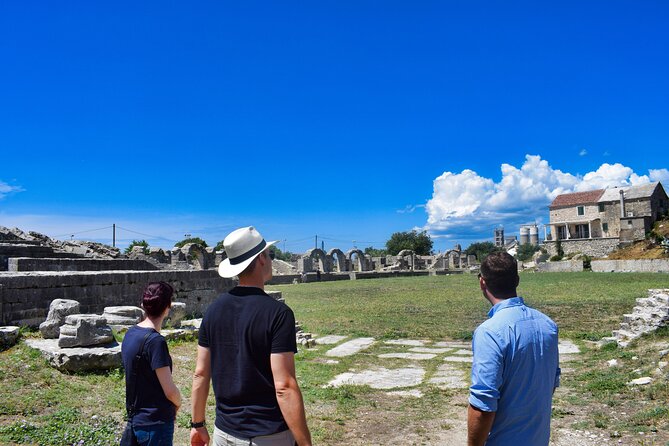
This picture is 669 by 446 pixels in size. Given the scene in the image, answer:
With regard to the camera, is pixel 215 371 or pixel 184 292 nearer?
pixel 215 371

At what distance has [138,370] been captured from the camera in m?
3.34

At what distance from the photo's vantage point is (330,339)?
11203mm

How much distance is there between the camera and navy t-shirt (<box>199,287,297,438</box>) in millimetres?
2594

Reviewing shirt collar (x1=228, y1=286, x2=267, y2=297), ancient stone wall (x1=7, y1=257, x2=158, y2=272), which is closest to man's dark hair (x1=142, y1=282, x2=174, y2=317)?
shirt collar (x1=228, y1=286, x2=267, y2=297)

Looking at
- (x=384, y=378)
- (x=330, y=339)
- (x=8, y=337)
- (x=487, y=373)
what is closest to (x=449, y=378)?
(x=384, y=378)

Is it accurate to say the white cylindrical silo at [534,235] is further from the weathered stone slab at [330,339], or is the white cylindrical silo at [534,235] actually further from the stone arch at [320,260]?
the weathered stone slab at [330,339]

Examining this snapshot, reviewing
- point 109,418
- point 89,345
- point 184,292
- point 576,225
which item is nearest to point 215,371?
point 109,418

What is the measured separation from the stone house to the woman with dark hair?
59.4 m

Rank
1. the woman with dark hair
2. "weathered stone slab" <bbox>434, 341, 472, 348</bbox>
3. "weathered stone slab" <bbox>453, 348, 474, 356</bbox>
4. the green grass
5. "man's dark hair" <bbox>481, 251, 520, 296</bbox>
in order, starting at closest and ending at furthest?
"man's dark hair" <bbox>481, 251, 520, 296</bbox>
the woman with dark hair
"weathered stone slab" <bbox>453, 348, 474, 356</bbox>
"weathered stone slab" <bbox>434, 341, 472, 348</bbox>
the green grass

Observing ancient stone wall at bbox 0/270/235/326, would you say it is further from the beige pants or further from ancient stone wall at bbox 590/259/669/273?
ancient stone wall at bbox 590/259/669/273

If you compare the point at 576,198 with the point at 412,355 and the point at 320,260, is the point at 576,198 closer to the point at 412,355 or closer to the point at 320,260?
Answer: the point at 320,260

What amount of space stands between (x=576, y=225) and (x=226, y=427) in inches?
2842

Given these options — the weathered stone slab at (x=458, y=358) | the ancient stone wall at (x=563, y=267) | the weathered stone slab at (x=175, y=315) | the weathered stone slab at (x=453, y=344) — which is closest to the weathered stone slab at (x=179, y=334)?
the weathered stone slab at (x=175, y=315)

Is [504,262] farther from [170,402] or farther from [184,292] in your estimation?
[184,292]
